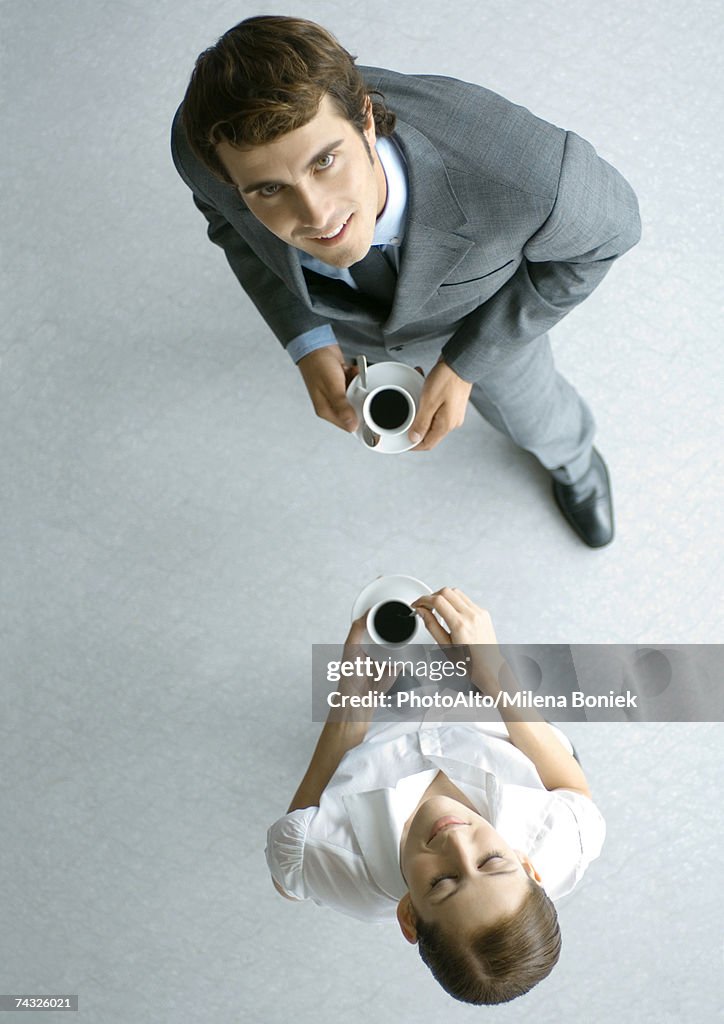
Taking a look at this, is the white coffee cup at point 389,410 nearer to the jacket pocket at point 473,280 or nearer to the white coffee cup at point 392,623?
the jacket pocket at point 473,280

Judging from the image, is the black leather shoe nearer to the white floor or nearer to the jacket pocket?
the white floor

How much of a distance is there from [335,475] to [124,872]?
104 cm

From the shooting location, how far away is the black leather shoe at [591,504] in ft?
6.12

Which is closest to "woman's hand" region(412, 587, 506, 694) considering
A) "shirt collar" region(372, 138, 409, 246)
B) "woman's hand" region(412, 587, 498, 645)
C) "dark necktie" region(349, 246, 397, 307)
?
"woman's hand" region(412, 587, 498, 645)

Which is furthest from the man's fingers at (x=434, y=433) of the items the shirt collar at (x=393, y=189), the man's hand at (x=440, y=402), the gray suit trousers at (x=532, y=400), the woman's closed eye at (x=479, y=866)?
the woman's closed eye at (x=479, y=866)

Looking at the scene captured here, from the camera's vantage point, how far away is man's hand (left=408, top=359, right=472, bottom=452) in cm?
131

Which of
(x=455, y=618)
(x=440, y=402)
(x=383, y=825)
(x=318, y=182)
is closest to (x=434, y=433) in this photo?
(x=440, y=402)

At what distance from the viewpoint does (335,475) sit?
196 cm

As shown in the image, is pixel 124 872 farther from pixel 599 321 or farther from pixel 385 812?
pixel 599 321

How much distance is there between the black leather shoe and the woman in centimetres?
51

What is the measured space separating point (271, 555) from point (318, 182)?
3.72 feet

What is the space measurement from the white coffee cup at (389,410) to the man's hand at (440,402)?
0.06ft

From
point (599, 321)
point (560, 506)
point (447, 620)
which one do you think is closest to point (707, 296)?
point (599, 321)

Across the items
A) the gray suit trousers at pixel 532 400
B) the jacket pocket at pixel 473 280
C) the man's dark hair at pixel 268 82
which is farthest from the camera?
the gray suit trousers at pixel 532 400
